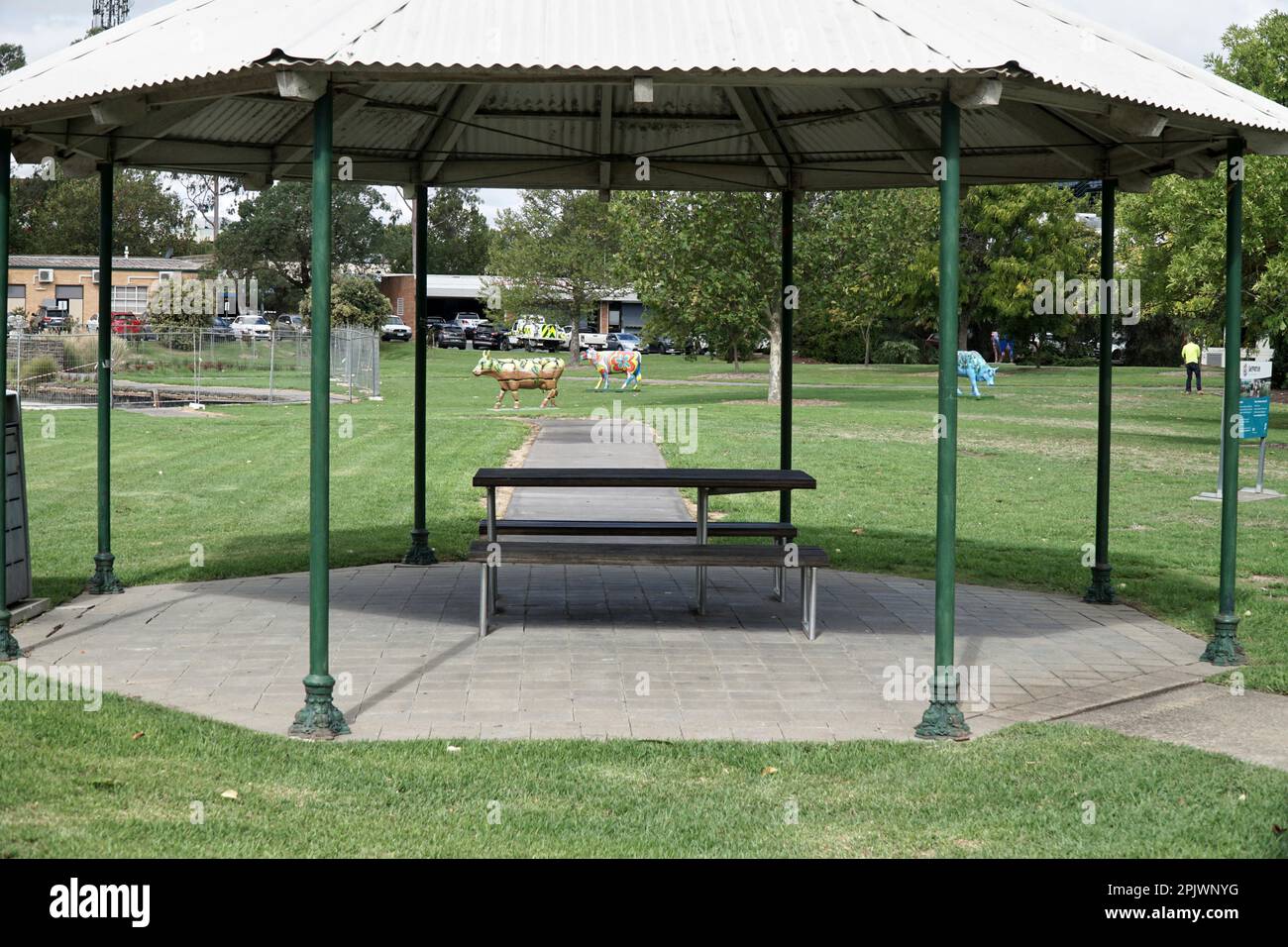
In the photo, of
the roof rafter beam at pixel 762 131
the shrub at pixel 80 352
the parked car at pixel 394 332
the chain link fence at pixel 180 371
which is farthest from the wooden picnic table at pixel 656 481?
the parked car at pixel 394 332

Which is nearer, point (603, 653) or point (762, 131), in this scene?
point (603, 653)

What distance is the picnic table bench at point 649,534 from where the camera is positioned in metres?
9.04

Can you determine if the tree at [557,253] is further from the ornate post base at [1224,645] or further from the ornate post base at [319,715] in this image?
the ornate post base at [319,715]

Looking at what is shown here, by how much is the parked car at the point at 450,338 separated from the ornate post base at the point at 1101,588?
226 feet

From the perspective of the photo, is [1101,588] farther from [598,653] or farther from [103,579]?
[103,579]

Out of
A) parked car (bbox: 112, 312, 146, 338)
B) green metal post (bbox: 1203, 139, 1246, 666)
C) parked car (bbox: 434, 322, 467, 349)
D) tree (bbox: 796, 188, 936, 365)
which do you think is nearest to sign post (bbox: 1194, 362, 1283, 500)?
green metal post (bbox: 1203, 139, 1246, 666)

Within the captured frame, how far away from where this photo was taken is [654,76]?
23.4 feet

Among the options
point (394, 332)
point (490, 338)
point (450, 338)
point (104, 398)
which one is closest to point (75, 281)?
point (394, 332)

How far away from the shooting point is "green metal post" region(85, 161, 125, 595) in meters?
10.3

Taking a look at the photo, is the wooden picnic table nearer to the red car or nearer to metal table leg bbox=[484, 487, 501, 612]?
metal table leg bbox=[484, 487, 501, 612]

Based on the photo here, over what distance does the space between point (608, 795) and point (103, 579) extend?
589 centimetres

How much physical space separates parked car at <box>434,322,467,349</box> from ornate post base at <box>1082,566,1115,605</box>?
6902cm
